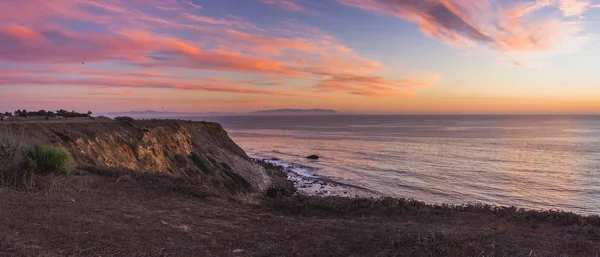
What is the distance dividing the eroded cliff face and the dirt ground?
317 inches

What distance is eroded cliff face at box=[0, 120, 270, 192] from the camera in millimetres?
22016

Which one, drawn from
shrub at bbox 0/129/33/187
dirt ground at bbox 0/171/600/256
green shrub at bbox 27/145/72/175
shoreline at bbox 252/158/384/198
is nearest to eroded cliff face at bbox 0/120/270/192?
shoreline at bbox 252/158/384/198

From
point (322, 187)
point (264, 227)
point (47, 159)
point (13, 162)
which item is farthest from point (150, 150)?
point (264, 227)

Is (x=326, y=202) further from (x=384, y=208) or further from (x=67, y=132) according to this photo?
(x=67, y=132)

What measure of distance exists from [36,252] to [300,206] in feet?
24.8

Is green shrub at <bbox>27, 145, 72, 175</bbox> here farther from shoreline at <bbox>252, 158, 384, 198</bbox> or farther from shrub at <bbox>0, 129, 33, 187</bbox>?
shoreline at <bbox>252, 158, 384, 198</bbox>

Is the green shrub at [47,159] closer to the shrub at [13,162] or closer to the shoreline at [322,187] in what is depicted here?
the shrub at [13,162]

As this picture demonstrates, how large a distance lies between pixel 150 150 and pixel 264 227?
22663 mm

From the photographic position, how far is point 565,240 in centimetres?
843

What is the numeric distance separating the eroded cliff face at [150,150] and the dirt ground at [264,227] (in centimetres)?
806

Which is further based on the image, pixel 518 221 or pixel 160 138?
pixel 160 138

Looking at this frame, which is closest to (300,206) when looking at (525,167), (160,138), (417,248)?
(417,248)

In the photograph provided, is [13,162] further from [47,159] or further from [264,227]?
[264,227]

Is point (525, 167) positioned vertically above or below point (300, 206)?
below
